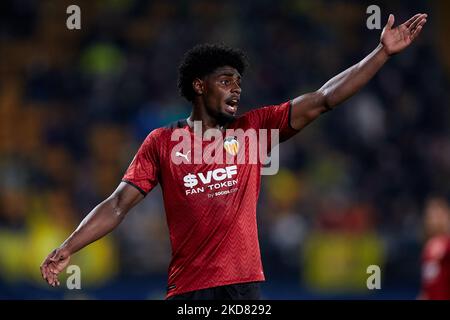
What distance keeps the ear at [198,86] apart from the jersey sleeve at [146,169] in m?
0.38

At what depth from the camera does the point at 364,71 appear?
5.26 metres

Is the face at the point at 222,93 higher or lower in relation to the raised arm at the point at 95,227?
higher

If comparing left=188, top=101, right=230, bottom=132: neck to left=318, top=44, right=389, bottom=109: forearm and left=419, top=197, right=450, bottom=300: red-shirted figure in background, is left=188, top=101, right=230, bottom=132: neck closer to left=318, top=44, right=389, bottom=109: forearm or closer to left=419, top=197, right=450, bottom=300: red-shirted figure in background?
left=318, top=44, right=389, bottom=109: forearm

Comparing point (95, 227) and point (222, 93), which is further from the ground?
point (222, 93)

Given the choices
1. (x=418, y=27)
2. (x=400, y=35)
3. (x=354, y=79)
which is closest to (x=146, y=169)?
(x=354, y=79)

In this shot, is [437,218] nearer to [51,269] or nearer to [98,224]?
[98,224]

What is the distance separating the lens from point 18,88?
14.1 m

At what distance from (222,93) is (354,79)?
0.79 meters

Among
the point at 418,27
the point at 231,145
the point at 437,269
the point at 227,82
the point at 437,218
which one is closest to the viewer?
the point at 418,27

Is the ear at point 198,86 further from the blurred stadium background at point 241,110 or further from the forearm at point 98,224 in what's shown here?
the blurred stadium background at point 241,110

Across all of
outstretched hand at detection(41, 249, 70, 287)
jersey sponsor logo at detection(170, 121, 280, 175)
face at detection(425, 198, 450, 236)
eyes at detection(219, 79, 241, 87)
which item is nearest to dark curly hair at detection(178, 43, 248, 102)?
eyes at detection(219, 79, 241, 87)

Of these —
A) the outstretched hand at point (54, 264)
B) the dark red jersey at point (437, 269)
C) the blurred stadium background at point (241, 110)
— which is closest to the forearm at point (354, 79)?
the outstretched hand at point (54, 264)

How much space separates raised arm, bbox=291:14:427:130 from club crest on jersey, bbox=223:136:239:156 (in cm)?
41

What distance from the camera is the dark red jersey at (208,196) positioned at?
5320 mm
